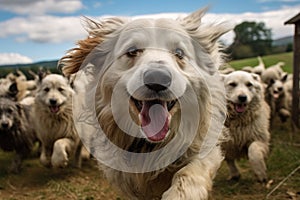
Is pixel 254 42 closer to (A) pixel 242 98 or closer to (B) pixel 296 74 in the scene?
(B) pixel 296 74

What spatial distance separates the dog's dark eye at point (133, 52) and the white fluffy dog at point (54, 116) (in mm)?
4516

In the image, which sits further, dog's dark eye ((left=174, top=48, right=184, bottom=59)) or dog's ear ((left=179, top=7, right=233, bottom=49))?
dog's ear ((left=179, top=7, right=233, bottom=49))

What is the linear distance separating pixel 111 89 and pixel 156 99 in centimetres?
55

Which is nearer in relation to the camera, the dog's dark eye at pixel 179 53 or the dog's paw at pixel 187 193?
the dog's paw at pixel 187 193

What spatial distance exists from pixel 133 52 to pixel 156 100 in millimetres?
506

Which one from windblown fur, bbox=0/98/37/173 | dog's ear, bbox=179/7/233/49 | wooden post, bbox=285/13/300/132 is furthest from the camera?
wooden post, bbox=285/13/300/132

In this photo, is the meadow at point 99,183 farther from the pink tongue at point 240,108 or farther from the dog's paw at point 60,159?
the pink tongue at point 240,108

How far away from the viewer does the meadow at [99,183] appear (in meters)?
6.35

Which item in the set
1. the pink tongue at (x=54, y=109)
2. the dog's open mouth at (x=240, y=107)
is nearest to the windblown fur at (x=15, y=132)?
the pink tongue at (x=54, y=109)

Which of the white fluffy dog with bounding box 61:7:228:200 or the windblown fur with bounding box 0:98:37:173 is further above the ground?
the white fluffy dog with bounding box 61:7:228:200

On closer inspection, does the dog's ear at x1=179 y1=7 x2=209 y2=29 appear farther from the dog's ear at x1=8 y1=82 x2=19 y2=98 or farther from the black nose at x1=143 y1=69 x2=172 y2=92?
the dog's ear at x1=8 y1=82 x2=19 y2=98

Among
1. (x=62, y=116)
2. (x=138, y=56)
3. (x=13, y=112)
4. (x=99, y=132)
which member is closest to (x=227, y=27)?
(x=138, y=56)

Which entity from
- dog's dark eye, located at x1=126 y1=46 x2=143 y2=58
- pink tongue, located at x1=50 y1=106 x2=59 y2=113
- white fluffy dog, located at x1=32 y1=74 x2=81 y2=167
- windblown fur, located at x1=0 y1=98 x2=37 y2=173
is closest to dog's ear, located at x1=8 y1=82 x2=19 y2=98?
windblown fur, located at x1=0 y1=98 x2=37 y2=173

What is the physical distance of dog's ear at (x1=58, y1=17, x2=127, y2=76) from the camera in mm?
4160
